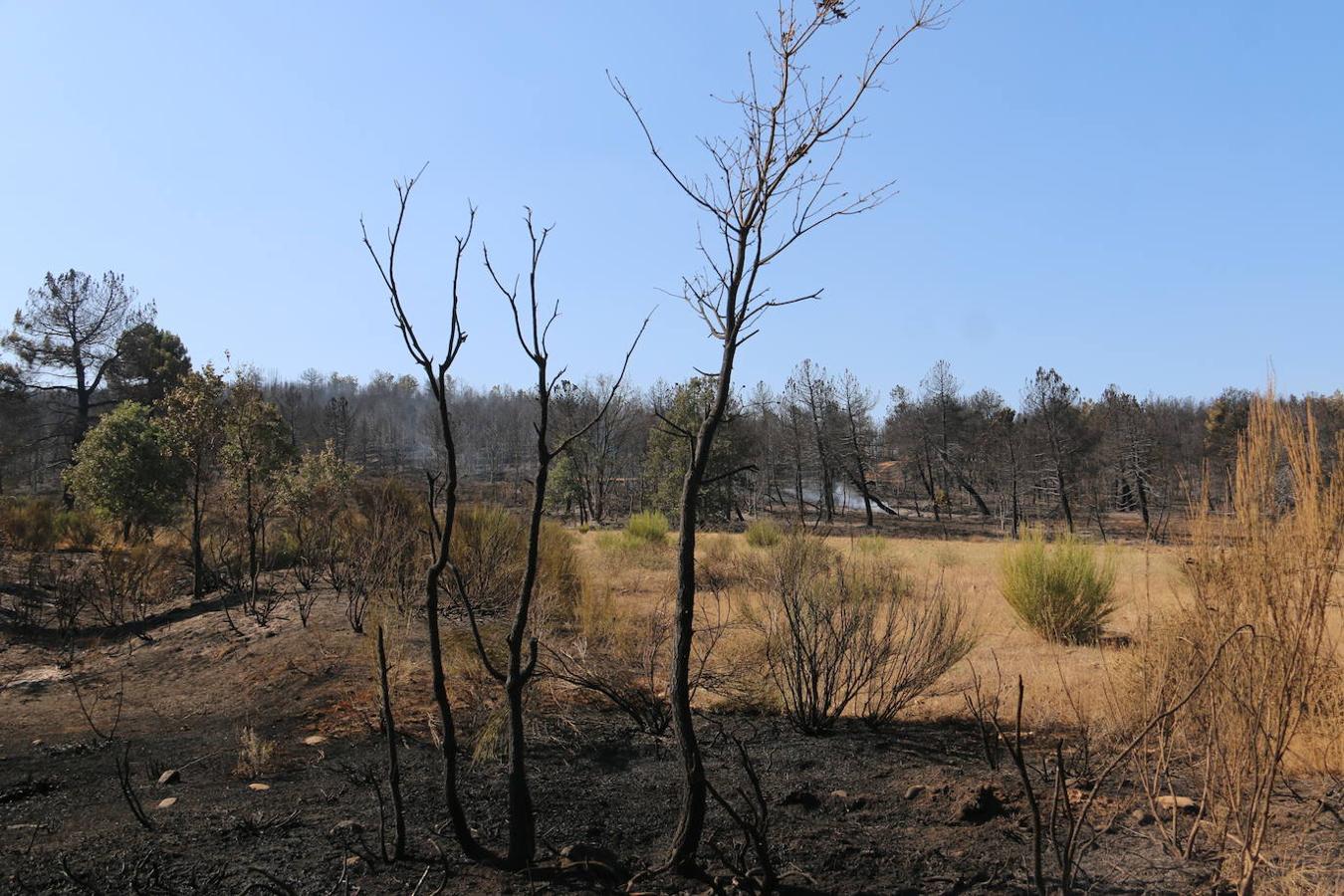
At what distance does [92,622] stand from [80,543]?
8.93 m

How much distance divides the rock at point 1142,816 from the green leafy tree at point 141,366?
3209cm

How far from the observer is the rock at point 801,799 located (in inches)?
167

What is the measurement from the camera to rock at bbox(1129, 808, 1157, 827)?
404 cm

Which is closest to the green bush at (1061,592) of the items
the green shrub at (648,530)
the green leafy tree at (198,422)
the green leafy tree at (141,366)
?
the green shrub at (648,530)

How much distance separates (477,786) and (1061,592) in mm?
7814

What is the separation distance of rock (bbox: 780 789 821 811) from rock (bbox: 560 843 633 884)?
43.8 inches

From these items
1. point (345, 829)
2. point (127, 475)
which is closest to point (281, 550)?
point (127, 475)

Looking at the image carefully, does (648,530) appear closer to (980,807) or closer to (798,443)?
(980,807)

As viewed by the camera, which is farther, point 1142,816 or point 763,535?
point 763,535

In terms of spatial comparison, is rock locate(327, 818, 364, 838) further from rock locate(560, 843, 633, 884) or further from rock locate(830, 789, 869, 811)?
rock locate(830, 789, 869, 811)

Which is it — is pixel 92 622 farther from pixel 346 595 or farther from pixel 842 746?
pixel 842 746

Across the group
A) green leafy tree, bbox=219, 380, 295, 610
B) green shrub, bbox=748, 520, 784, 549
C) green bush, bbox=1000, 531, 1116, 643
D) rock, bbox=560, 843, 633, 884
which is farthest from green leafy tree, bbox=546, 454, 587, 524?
rock, bbox=560, 843, 633, 884

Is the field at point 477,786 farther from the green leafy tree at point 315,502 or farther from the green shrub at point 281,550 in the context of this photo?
the green shrub at point 281,550

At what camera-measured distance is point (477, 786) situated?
4559 millimetres
